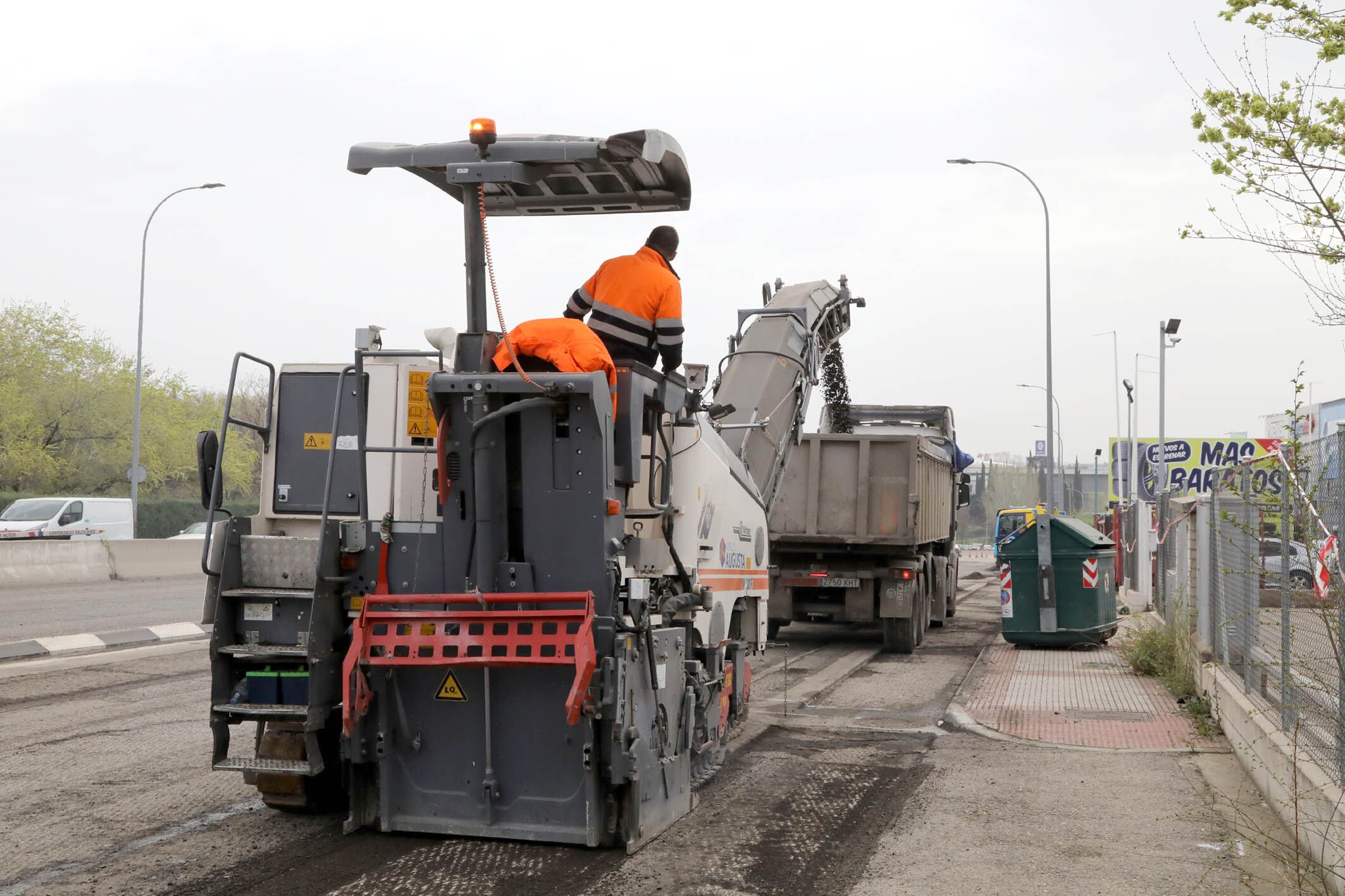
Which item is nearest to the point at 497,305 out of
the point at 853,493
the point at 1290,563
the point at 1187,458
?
the point at 1290,563

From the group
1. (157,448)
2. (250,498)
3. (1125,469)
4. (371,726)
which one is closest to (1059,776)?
(371,726)

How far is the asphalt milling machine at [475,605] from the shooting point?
596 cm

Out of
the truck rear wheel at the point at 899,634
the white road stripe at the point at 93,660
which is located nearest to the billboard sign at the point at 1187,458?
the truck rear wheel at the point at 899,634

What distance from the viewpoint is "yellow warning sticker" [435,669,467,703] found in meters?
6.13

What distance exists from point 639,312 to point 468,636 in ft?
6.71

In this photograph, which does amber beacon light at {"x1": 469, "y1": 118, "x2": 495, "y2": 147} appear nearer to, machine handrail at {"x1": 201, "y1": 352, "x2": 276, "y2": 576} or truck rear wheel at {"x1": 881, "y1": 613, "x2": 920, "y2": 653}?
machine handrail at {"x1": 201, "y1": 352, "x2": 276, "y2": 576}

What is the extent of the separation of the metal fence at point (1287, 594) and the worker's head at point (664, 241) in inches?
132

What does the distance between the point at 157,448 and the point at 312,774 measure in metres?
43.4

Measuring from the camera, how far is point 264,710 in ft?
19.8

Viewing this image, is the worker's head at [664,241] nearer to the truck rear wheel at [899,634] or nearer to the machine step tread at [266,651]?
the machine step tread at [266,651]

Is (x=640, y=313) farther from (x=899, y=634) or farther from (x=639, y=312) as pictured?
(x=899, y=634)

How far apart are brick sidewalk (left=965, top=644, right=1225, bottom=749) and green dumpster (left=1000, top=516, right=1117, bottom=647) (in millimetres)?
438

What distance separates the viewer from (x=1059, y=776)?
8.11 meters

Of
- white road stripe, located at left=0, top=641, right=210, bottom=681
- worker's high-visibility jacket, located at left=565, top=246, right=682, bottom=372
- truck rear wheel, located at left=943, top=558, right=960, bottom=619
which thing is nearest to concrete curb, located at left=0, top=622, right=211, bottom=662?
white road stripe, located at left=0, top=641, right=210, bottom=681
